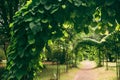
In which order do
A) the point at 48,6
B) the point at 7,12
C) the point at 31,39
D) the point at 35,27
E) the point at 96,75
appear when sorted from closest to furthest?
the point at 35,27 < the point at 31,39 < the point at 48,6 < the point at 7,12 < the point at 96,75

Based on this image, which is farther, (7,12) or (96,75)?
(96,75)

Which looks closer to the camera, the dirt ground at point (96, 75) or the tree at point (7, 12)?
the tree at point (7, 12)

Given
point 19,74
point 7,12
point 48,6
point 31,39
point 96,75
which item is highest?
point 7,12

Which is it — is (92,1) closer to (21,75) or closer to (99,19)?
(99,19)

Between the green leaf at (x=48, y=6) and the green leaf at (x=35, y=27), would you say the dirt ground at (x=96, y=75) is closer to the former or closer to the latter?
the green leaf at (x=48, y=6)

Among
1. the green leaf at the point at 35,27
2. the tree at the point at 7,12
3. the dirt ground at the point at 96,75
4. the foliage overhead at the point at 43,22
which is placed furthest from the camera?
the dirt ground at the point at 96,75

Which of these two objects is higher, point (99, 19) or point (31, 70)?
point (99, 19)

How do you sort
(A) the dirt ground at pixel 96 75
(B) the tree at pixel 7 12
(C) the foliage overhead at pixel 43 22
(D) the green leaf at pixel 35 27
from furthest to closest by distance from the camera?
(A) the dirt ground at pixel 96 75 → (B) the tree at pixel 7 12 → (C) the foliage overhead at pixel 43 22 → (D) the green leaf at pixel 35 27

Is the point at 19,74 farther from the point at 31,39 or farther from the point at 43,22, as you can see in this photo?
the point at 43,22

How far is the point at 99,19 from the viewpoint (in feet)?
20.0

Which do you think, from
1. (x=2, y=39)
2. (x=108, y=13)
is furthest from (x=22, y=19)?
(x=2, y=39)

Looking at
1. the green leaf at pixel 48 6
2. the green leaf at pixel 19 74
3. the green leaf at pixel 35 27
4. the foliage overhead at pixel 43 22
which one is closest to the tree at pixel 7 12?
the foliage overhead at pixel 43 22

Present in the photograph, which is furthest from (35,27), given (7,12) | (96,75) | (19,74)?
(96,75)

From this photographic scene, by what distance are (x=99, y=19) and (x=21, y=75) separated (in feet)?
6.89
